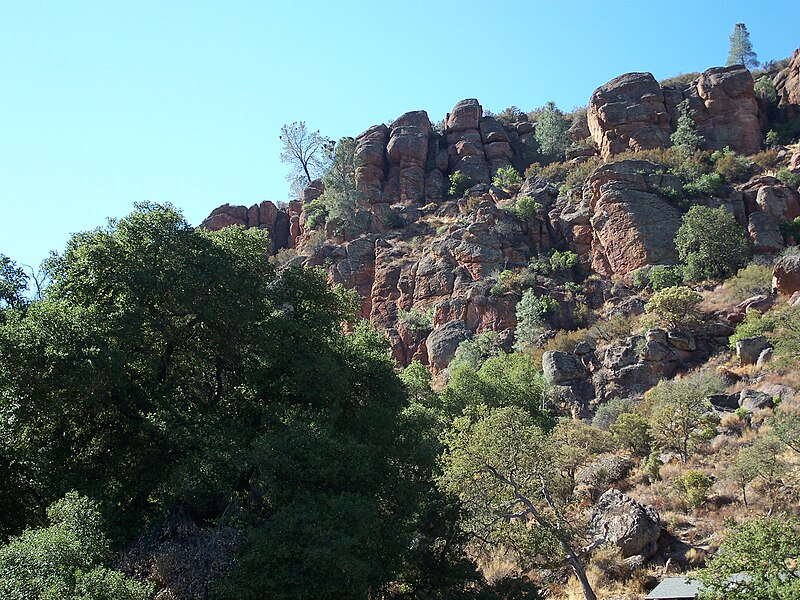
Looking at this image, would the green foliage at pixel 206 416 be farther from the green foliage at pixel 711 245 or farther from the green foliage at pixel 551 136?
the green foliage at pixel 551 136

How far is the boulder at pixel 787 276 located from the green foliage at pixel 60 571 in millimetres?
35571

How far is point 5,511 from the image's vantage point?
13.6m

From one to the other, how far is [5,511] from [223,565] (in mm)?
5458

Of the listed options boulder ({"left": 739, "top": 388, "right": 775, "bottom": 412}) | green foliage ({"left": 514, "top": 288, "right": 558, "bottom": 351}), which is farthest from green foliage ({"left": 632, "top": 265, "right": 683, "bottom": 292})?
boulder ({"left": 739, "top": 388, "right": 775, "bottom": 412})

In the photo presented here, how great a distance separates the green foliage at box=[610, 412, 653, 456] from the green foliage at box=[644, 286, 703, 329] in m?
10.9

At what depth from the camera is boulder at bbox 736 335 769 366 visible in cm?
3128

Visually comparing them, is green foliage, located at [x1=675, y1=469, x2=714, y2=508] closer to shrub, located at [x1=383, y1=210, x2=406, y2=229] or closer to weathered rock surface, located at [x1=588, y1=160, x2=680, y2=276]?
weathered rock surface, located at [x1=588, y1=160, x2=680, y2=276]

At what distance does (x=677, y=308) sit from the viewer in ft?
116

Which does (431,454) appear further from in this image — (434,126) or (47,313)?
(434,126)

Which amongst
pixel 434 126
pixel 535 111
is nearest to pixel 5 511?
pixel 434 126

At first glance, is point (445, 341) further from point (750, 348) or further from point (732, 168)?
point (732, 168)

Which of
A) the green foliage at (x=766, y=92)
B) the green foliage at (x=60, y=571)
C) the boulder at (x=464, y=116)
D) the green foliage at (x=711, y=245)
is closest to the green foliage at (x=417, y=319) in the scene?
the green foliage at (x=711, y=245)

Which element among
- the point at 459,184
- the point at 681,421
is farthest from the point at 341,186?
the point at 681,421

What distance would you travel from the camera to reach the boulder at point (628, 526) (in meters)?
18.1
